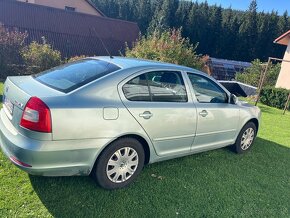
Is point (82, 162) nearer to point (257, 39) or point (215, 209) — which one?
point (215, 209)

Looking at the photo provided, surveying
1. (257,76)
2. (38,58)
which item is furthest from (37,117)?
(257,76)

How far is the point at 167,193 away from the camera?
11.7 ft

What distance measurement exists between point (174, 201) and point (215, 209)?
498 mm

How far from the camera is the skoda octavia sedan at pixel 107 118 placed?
287cm

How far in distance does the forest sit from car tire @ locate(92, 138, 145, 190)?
37868 millimetres

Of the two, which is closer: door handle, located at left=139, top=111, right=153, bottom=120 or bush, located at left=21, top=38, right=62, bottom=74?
door handle, located at left=139, top=111, right=153, bottom=120

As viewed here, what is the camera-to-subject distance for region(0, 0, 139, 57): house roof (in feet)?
65.5

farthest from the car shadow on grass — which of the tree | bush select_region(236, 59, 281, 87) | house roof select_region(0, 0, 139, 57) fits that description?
the tree

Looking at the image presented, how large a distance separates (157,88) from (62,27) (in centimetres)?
1977

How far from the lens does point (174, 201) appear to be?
11.2 ft

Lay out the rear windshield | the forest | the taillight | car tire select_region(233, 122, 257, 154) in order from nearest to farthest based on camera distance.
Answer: the taillight, the rear windshield, car tire select_region(233, 122, 257, 154), the forest

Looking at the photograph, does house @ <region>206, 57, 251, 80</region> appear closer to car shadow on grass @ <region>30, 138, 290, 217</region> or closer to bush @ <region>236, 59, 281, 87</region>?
bush @ <region>236, 59, 281, 87</region>

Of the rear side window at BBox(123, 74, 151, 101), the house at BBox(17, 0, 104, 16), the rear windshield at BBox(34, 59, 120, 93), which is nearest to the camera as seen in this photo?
the rear windshield at BBox(34, 59, 120, 93)

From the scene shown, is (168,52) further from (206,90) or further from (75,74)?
(75,74)
